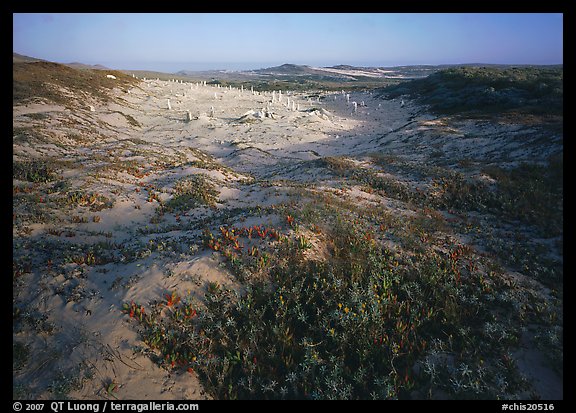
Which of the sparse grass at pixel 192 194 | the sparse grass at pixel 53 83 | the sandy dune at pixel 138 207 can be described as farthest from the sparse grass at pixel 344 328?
the sparse grass at pixel 53 83

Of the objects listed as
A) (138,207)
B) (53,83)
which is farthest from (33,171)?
(53,83)

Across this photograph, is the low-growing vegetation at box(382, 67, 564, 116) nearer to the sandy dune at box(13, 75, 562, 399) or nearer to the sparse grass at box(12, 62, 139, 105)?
the sandy dune at box(13, 75, 562, 399)

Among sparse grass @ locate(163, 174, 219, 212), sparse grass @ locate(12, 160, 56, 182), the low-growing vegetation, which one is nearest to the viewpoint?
sparse grass @ locate(163, 174, 219, 212)

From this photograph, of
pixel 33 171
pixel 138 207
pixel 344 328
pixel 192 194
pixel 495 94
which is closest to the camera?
pixel 344 328

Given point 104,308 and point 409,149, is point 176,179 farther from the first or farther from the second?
point 409,149

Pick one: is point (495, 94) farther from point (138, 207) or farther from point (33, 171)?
point (33, 171)

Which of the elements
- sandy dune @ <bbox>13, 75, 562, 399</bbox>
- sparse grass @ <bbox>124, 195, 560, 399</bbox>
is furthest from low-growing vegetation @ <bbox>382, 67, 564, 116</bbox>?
sparse grass @ <bbox>124, 195, 560, 399</bbox>

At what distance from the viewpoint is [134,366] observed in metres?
5.06

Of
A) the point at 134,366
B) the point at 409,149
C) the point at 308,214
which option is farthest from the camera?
the point at 409,149

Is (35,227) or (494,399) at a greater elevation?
(35,227)

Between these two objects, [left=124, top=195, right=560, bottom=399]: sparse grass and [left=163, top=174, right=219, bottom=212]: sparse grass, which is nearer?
[left=124, top=195, right=560, bottom=399]: sparse grass

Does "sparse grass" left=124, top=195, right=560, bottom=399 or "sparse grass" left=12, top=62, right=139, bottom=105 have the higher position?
"sparse grass" left=12, top=62, right=139, bottom=105

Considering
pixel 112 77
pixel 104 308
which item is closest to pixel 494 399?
pixel 104 308
